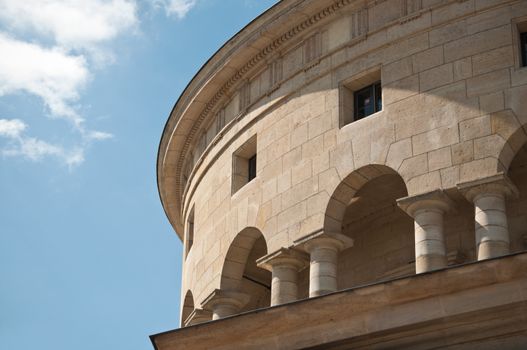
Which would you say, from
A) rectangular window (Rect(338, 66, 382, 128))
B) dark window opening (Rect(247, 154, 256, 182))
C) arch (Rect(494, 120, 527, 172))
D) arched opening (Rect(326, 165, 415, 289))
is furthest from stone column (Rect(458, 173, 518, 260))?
dark window opening (Rect(247, 154, 256, 182))

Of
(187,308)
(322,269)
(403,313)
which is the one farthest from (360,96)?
(187,308)

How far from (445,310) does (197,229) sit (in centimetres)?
1090

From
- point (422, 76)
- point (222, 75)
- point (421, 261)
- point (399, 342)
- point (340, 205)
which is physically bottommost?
point (399, 342)

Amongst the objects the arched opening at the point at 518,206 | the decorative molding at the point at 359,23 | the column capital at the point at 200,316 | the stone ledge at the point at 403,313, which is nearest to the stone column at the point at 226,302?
the column capital at the point at 200,316

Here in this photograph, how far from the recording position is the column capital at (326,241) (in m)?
29.9

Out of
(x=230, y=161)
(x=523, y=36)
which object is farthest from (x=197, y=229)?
(x=523, y=36)

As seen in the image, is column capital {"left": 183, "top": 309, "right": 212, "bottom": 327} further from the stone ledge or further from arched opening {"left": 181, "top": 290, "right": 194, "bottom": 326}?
the stone ledge

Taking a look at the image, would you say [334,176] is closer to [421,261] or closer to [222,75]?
[421,261]

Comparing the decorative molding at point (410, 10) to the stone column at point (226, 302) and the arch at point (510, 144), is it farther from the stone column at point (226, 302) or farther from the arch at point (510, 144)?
the stone column at point (226, 302)

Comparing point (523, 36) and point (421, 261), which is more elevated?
point (523, 36)

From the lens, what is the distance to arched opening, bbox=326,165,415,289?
3144 cm

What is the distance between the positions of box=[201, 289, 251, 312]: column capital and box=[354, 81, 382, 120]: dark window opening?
4.93m

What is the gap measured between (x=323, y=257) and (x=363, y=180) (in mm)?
1783

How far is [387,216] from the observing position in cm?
3231
